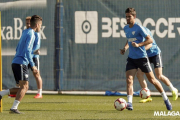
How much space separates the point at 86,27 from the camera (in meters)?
13.9

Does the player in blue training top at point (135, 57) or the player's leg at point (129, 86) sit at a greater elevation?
the player in blue training top at point (135, 57)

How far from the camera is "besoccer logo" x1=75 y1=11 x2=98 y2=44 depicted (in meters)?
13.8

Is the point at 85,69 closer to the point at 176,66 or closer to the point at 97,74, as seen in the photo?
the point at 97,74

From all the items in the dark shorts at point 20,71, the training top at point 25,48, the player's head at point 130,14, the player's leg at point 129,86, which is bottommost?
the player's leg at point 129,86

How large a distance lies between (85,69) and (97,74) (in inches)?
15.1

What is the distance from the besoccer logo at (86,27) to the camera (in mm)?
13844

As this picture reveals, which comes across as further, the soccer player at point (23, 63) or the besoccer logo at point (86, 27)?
the besoccer logo at point (86, 27)

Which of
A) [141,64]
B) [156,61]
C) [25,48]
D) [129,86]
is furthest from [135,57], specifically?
[25,48]

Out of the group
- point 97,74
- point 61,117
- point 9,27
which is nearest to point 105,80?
point 97,74

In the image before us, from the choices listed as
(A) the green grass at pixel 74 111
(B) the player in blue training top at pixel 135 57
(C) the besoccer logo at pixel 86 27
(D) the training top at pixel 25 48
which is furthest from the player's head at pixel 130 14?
(C) the besoccer logo at pixel 86 27

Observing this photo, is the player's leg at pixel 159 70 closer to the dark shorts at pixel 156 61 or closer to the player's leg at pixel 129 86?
the dark shorts at pixel 156 61

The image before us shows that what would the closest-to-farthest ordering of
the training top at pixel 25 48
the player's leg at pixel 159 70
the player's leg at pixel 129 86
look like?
the training top at pixel 25 48
the player's leg at pixel 129 86
the player's leg at pixel 159 70

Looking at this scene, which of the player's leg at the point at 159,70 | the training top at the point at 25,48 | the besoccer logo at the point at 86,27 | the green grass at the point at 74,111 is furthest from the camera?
the besoccer logo at the point at 86,27

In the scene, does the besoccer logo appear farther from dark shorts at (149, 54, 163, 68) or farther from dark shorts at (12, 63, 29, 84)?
dark shorts at (12, 63, 29, 84)
